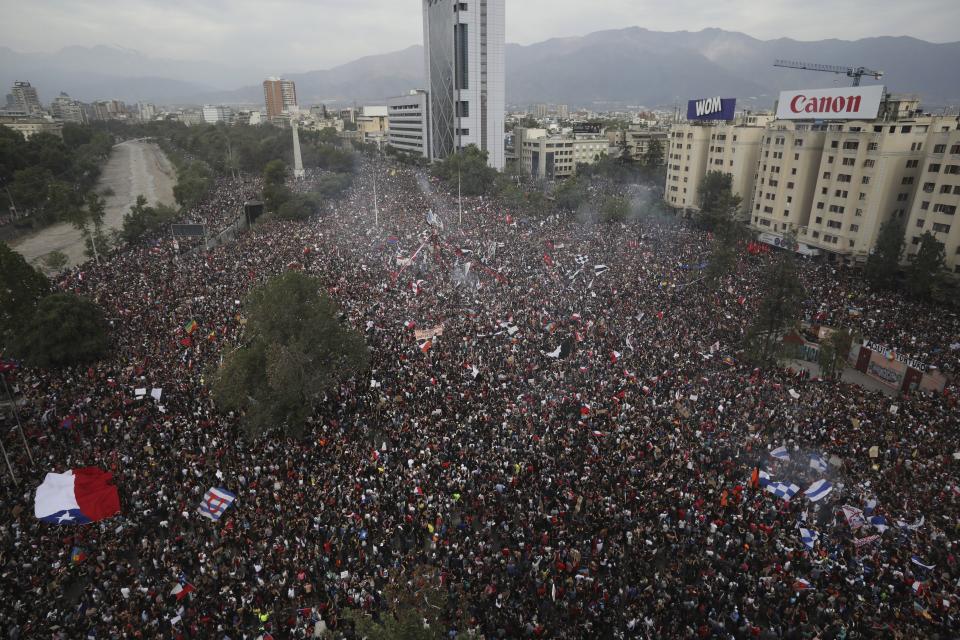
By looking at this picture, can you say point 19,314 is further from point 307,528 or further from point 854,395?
point 854,395

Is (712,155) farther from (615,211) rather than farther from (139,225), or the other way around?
(139,225)

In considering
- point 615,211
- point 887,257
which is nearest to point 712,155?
point 615,211

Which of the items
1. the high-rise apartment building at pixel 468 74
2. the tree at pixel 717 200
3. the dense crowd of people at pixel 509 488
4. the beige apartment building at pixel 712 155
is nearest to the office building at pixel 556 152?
the high-rise apartment building at pixel 468 74

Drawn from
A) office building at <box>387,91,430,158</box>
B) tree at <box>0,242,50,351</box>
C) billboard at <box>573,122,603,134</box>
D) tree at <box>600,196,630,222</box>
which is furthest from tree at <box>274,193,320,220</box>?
billboard at <box>573,122,603,134</box>

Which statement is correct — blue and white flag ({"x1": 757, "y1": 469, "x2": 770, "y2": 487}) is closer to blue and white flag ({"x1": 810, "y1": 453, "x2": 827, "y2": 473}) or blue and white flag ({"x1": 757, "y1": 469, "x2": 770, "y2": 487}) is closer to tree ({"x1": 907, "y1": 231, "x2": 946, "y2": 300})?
blue and white flag ({"x1": 810, "y1": 453, "x2": 827, "y2": 473})

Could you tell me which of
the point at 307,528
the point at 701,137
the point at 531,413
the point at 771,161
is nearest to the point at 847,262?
the point at 771,161
